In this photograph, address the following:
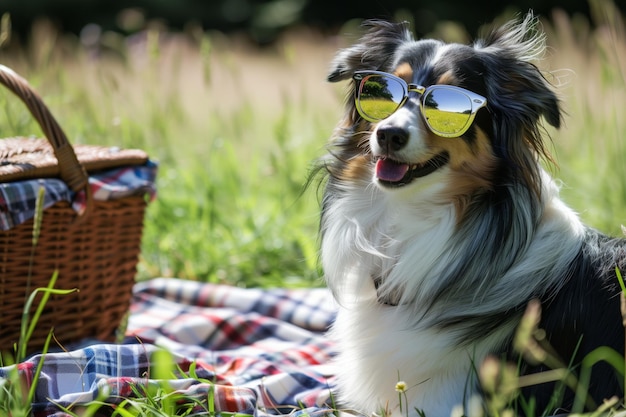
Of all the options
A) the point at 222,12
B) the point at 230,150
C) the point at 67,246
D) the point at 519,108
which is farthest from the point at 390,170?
A: the point at 222,12

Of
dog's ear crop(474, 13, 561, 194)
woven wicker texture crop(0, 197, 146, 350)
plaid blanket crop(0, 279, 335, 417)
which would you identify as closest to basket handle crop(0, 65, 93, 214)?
woven wicker texture crop(0, 197, 146, 350)

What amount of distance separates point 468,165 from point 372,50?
65 centimetres

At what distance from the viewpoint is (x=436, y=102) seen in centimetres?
262

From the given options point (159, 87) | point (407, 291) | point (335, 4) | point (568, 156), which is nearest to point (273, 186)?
point (159, 87)

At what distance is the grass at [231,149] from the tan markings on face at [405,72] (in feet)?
4.67

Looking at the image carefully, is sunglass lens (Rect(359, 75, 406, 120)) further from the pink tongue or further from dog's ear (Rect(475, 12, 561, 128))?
dog's ear (Rect(475, 12, 561, 128))

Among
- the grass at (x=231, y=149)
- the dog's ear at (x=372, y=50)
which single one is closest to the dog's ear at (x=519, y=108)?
the dog's ear at (x=372, y=50)

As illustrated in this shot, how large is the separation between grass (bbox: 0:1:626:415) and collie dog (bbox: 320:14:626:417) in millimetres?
1352

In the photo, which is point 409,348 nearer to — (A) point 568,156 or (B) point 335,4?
(A) point 568,156

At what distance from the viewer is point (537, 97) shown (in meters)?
2.64

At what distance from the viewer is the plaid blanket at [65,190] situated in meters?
2.81

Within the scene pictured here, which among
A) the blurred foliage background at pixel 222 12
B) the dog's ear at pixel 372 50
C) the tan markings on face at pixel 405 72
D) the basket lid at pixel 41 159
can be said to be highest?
the blurred foliage background at pixel 222 12

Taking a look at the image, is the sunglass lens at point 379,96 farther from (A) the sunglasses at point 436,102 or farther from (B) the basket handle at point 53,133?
(B) the basket handle at point 53,133

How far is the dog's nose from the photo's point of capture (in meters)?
2.59
